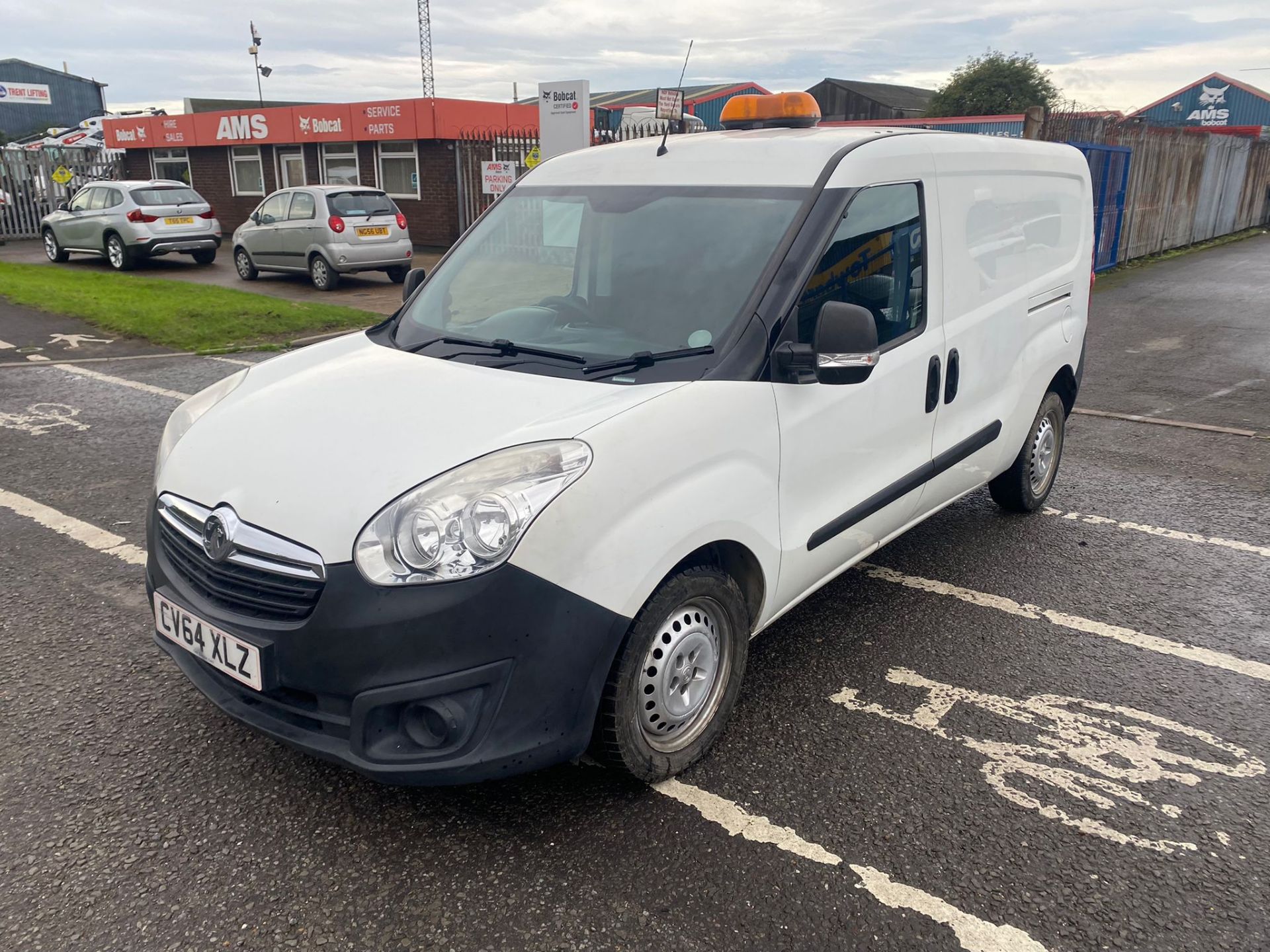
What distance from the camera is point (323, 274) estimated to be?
50.5 feet

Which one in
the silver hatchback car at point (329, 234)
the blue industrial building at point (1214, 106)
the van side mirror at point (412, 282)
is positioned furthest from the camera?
the blue industrial building at point (1214, 106)

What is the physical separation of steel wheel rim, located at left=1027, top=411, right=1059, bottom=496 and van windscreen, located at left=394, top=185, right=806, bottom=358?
2547 mm

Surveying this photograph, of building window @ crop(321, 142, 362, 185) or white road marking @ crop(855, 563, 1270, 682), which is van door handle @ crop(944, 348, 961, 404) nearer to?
white road marking @ crop(855, 563, 1270, 682)

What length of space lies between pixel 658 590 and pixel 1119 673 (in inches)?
81.8

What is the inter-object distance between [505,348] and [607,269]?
52cm

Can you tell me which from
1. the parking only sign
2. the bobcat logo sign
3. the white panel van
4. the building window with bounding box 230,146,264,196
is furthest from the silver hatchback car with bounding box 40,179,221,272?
the bobcat logo sign

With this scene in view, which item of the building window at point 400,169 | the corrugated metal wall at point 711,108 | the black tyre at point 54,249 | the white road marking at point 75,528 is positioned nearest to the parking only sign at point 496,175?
the building window at point 400,169

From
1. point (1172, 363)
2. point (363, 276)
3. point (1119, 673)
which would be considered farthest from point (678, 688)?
point (363, 276)

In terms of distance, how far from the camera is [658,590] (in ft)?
8.89

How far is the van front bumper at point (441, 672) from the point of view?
2383 millimetres

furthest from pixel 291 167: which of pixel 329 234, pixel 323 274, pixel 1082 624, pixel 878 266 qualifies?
pixel 1082 624

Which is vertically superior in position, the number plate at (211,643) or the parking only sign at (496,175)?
the parking only sign at (496,175)

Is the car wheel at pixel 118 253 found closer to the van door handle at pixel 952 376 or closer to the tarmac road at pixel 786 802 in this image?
the tarmac road at pixel 786 802

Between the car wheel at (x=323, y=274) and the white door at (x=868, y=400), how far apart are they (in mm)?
12913
